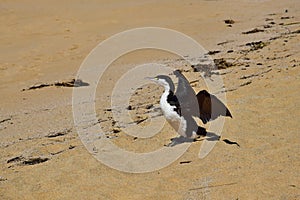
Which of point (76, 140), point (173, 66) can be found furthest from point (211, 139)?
point (173, 66)

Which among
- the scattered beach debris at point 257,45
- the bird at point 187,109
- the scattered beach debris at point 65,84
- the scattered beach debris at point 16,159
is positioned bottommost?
the scattered beach debris at point 65,84

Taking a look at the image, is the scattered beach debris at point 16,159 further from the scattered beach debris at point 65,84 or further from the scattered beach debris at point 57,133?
the scattered beach debris at point 65,84

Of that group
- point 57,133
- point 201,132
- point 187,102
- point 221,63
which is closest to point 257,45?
point 221,63

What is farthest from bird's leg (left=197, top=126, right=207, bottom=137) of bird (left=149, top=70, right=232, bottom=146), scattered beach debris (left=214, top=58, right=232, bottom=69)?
scattered beach debris (left=214, top=58, right=232, bottom=69)

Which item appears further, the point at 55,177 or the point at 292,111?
the point at 292,111

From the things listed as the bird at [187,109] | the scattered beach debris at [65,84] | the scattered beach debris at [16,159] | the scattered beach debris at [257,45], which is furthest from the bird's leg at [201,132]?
the scattered beach debris at [257,45]

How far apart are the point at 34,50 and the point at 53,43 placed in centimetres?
55

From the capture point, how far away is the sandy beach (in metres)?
3.55

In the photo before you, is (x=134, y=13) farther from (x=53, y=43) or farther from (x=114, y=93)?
(x=114, y=93)

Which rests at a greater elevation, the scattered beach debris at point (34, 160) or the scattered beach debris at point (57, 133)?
the scattered beach debris at point (34, 160)

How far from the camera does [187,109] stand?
13.9 feet

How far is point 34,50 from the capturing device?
9.27 meters

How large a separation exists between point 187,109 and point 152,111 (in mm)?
942

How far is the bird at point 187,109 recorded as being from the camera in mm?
4195
